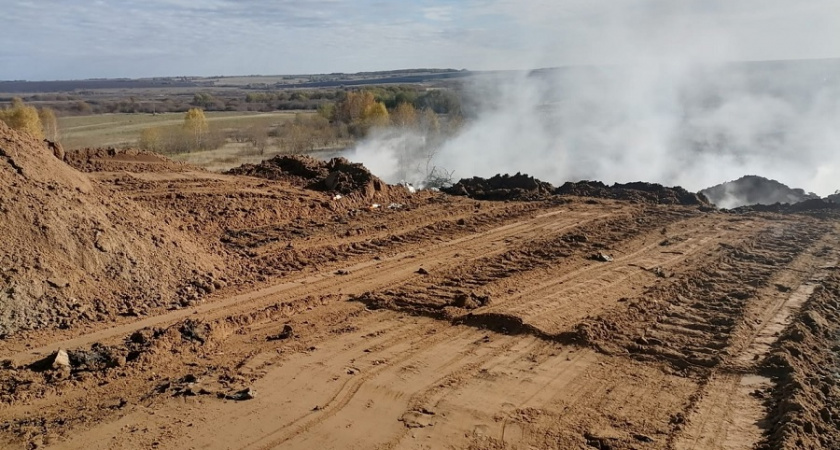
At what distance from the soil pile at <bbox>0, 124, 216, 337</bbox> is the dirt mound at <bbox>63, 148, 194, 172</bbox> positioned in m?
7.32

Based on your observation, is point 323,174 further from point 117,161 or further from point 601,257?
point 601,257

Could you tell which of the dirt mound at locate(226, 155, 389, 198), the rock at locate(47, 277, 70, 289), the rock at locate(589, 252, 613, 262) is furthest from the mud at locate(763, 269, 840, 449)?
the dirt mound at locate(226, 155, 389, 198)

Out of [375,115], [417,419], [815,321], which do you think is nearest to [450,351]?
[417,419]

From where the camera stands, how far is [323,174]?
69.9ft

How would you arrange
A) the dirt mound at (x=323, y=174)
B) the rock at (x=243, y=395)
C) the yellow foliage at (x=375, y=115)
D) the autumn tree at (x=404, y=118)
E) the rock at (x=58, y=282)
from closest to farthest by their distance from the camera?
the rock at (x=243, y=395), the rock at (x=58, y=282), the dirt mound at (x=323, y=174), the autumn tree at (x=404, y=118), the yellow foliage at (x=375, y=115)

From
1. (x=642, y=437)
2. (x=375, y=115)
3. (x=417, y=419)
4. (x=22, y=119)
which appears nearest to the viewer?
(x=642, y=437)

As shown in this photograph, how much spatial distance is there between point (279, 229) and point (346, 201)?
359 cm

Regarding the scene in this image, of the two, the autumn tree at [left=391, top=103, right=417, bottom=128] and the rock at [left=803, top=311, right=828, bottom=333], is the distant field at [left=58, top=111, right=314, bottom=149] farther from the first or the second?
the rock at [left=803, top=311, right=828, bottom=333]

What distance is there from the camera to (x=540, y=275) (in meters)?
12.2

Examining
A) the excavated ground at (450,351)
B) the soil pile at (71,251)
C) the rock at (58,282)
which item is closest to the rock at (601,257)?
the excavated ground at (450,351)

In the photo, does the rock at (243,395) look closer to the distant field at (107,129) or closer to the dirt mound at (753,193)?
the dirt mound at (753,193)

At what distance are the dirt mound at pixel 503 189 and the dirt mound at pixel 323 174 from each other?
12.4ft

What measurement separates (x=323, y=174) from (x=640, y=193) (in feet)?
36.7

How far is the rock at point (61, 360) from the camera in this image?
7538mm
